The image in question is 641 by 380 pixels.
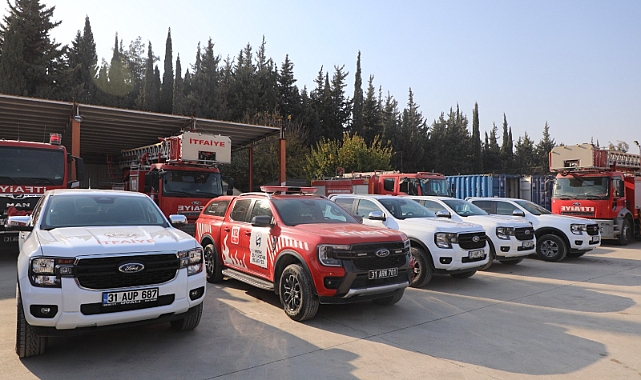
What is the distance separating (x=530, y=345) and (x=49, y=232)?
5.45 meters

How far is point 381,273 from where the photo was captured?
5742 mm

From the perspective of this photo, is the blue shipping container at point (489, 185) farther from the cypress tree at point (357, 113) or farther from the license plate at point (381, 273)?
the cypress tree at point (357, 113)

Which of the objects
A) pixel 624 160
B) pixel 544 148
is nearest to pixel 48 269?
pixel 624 160

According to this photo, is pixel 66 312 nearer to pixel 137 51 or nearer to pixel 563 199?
pixel 563 199

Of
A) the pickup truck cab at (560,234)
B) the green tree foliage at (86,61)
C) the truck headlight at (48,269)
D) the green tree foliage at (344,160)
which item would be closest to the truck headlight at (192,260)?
the truck headlight at (48,269)

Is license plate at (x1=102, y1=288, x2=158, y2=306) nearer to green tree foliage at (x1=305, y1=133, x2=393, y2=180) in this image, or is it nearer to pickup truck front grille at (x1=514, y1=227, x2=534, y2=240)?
pickup truck front grille at (x1=514, y1=227, x2=534, y2=240)

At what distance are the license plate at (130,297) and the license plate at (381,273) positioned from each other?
8.54ft

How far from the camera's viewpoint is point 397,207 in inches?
360

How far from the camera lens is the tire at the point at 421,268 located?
782 centimetres

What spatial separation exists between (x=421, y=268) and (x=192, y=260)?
4.46 metres

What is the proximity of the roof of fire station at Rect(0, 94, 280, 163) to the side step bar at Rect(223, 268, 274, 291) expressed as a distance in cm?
1118

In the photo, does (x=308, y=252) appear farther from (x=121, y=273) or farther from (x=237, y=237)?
(x=121, y=273)

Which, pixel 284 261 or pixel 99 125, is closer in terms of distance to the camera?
pixel 284 261

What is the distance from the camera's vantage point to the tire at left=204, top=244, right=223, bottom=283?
7.83m
